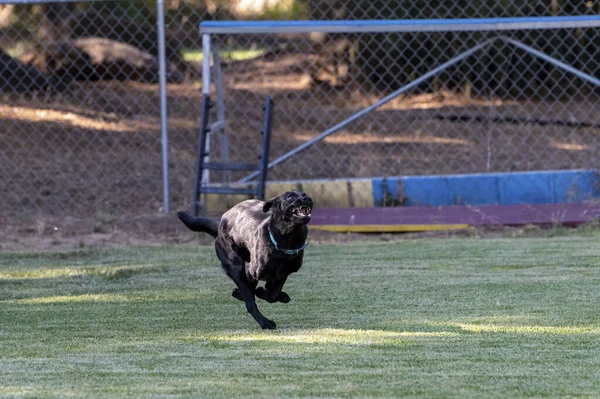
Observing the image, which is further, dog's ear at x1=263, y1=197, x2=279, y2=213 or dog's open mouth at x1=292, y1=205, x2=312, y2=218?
dog's ear at x1=263, y1=197, x2=279, y2=213

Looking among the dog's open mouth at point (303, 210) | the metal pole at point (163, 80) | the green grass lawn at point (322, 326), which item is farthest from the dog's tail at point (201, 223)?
the metal pole at point (163, 80)

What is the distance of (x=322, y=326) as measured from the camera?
17.0 ft

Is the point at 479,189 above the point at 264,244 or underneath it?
underneath

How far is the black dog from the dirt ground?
405 centimetres

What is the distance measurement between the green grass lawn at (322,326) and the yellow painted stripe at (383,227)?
83 cm

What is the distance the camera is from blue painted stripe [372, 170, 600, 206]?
9.56 metres

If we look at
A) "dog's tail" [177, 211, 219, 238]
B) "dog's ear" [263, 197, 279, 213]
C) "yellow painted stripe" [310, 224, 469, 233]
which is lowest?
"yellow painted stripe" [310, 224, 469, 233]

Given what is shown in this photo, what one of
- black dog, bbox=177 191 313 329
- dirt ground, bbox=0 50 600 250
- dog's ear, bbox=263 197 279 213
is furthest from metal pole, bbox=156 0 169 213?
dog's ear, bbox=263 197 279 213

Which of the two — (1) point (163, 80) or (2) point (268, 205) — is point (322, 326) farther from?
(1) point (163, 80)

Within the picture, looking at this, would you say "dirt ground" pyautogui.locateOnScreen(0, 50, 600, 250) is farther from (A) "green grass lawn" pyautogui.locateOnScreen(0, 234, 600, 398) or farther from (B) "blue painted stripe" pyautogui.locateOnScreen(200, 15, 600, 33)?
(A) "green grass lawn" pyautogui.locateOnScreen(0, 234, 600, 398)

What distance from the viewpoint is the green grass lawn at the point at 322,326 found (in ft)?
13.2

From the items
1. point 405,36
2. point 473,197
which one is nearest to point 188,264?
point 473,197

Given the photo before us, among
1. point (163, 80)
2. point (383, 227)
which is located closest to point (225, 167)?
point (163, 80)

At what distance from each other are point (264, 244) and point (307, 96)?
8.49 m
